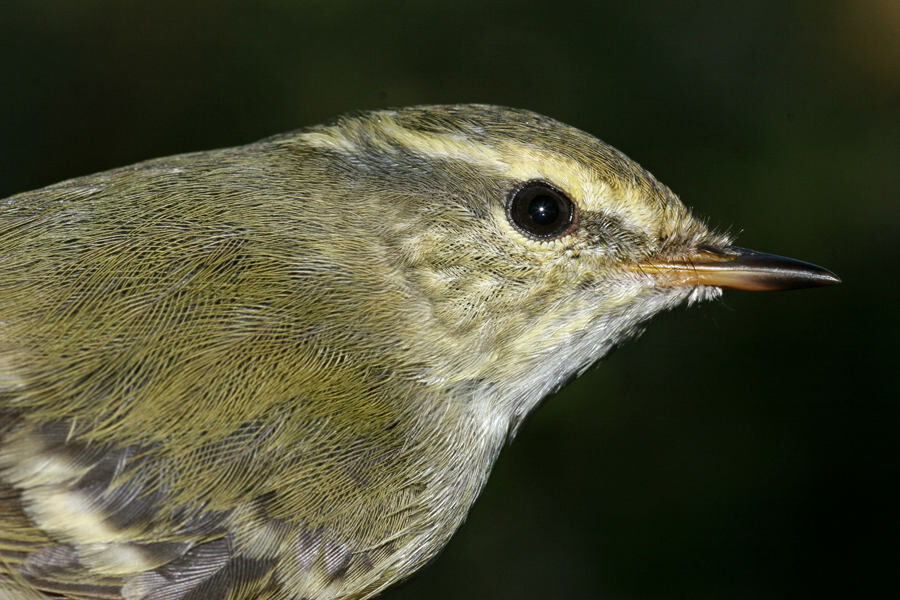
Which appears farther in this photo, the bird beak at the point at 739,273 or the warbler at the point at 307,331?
the bird beak at the point at 739,273

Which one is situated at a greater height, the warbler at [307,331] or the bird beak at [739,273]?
the bird beak at [739,273]

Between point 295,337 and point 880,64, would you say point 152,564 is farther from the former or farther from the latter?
point 880,64

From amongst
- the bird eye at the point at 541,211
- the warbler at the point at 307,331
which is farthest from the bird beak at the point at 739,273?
the bird eye at the point at 541,211

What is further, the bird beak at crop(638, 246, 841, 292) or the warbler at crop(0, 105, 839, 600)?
the bird beak at crop(638, 246, 841, 292)

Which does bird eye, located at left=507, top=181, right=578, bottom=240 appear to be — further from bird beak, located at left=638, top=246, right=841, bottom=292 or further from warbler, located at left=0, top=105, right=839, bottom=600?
→ bird beak, located at left=638, top=246, right=841, bottom=292

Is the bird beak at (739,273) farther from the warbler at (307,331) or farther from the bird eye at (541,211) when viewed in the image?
the bird eye at (541,211)

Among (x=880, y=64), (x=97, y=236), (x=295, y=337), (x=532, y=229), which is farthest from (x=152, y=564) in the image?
(x=880, y=64)

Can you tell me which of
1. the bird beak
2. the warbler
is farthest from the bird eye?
the bird beak
